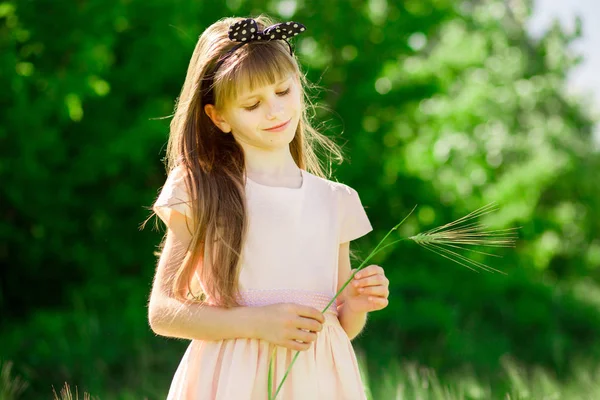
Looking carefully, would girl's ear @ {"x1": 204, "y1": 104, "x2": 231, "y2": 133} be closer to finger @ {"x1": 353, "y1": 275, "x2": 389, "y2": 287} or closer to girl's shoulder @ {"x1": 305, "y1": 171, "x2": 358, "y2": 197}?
girl's shoulder @ {"x1": 305, "y1": 171, "x2": 358, "y2": 197}

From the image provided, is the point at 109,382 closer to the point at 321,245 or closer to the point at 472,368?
the point at 472,368

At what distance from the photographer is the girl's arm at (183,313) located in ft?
6.90

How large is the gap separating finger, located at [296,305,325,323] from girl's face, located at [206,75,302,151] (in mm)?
468

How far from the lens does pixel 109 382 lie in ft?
20.5

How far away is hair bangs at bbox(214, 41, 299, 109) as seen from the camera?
2.21 metres

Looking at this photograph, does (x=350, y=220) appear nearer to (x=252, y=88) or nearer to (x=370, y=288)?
(x=370, y=288)

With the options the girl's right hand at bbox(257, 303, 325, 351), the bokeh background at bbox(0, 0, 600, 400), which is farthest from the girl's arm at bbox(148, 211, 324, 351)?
the bokeh background at bbox(0, 0, 600, 400)

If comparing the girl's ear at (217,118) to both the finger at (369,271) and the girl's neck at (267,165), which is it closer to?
the girl's neck at (267,165)

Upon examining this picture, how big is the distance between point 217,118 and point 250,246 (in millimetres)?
373

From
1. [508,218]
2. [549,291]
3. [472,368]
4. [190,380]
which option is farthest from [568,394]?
[508,218]

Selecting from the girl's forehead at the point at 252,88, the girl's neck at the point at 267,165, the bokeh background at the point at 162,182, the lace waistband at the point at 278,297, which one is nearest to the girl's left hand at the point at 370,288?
the lace waistband at the point at 278,297

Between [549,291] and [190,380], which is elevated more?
[190,380]

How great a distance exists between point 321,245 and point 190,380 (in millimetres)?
492

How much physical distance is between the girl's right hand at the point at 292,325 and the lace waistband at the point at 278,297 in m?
0.13
